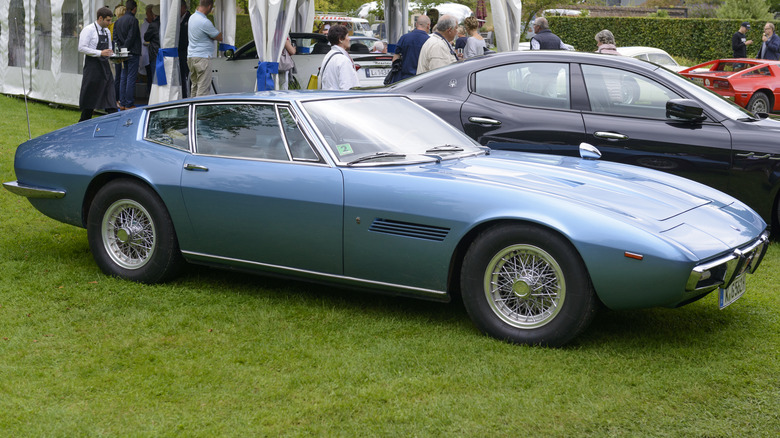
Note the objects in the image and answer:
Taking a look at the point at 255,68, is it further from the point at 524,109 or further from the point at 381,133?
the point at 381,133

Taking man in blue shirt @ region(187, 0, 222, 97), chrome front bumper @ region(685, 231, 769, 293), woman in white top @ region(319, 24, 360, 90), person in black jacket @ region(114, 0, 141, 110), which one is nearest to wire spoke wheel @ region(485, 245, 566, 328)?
chrome front bumper @ region(685, 231, 769, 293)

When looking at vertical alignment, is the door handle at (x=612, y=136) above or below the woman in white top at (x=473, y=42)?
below

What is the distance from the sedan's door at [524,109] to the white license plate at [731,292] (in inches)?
96.9

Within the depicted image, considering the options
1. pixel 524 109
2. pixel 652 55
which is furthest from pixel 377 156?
pixel 652 55

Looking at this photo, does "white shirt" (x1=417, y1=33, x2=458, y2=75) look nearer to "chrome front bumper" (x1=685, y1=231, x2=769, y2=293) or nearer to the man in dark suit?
"chrome front bumper" (x1=685, y1=231, x2=769, y2=293)

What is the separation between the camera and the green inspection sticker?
4.93 metres

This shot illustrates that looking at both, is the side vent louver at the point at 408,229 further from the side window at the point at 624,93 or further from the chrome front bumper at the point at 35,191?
the side window at the point at 624,93

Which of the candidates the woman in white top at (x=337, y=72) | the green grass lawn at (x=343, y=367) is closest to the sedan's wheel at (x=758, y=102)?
the woman in white top at (x=337, y=72)

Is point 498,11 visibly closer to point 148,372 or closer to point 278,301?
point 278,301

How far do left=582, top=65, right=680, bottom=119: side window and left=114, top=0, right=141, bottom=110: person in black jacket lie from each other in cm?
905

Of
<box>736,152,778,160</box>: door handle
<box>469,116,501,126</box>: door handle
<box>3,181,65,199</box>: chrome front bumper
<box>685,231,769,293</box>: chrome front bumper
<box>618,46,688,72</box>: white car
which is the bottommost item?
<box>685,231,769,293</box>: chrome front bumper

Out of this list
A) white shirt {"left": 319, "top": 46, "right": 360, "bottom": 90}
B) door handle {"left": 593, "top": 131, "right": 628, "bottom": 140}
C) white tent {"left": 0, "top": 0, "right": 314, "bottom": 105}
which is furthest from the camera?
white tent {"left": 0, "top": 0, "right": 314, "bottom": 105}

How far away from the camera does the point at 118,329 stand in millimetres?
4676

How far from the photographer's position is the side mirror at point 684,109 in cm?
652
